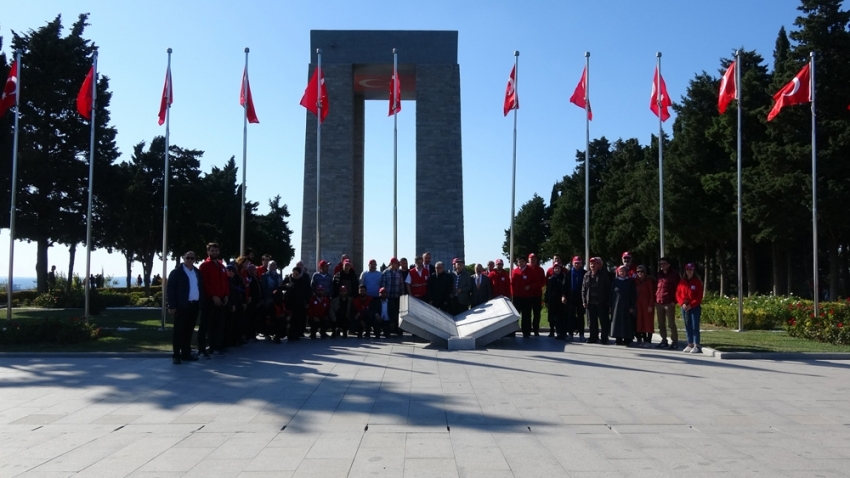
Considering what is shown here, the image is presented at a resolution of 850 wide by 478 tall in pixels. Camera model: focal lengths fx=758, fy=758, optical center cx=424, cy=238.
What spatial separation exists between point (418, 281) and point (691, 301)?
18.5 feet

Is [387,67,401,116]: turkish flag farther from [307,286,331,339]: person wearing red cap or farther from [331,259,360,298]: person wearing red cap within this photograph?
[307,286,331,339]: person wearing red cap

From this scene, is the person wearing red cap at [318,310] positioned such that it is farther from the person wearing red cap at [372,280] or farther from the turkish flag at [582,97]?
the turkish flag at [582,97]

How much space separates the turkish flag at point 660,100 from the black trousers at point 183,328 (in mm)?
11616

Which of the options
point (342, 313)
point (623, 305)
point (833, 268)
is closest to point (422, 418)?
point (623, 305)

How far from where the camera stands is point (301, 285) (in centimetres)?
1443

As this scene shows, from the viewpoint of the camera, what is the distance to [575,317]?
15133mm

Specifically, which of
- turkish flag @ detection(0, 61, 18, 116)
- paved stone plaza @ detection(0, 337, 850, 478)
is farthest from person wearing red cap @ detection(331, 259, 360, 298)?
turkish flag @ detection(0, 61, 18, 116)

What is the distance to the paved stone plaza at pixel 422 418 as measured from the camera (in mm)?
5438

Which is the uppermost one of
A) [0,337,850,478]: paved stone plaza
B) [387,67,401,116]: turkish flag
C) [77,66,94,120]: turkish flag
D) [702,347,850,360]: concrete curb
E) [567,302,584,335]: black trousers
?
[387,67,401,116]: turkish flag

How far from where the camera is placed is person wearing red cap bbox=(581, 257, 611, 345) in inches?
563

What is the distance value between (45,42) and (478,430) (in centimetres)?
3121

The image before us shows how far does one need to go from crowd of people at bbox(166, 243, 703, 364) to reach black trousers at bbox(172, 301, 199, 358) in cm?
3

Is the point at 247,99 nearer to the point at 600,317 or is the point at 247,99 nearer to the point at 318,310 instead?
the point at 318,310

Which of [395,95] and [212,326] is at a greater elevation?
[395,95]
